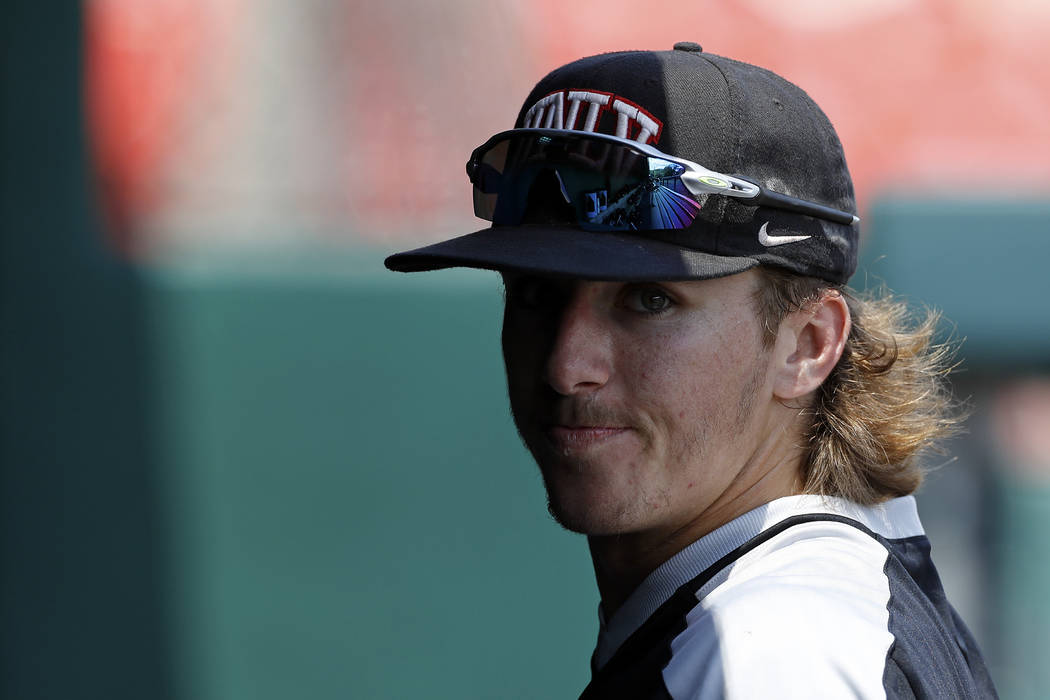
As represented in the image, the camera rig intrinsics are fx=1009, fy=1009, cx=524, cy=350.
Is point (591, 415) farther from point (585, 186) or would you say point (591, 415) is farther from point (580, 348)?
point (585, 186)

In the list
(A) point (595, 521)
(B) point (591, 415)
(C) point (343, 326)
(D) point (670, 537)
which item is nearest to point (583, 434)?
(B) point (591, 415)

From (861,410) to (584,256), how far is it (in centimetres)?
69

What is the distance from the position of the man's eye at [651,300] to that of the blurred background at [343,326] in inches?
89.1

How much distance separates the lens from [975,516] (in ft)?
13.1

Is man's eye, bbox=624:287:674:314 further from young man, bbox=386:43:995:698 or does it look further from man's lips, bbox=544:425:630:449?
man's lips, bbox=544:425:630:449

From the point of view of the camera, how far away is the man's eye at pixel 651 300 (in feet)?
5.19

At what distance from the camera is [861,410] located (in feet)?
6.16

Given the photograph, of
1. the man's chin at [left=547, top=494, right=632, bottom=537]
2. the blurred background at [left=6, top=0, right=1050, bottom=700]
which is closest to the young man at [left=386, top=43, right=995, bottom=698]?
the man's chin at [left=547, top=494, right=632, bottom=537]

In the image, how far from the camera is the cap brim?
1490 millimetres

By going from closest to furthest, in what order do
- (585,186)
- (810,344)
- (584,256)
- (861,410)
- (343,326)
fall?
(584,256), (585,186), (810,344), (861,410), (343,326)

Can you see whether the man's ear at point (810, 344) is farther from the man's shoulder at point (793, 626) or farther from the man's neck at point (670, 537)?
the man's shoulder at point (793, 626)

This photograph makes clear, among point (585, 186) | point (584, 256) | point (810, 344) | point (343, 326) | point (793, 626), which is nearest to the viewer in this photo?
point (793, 626)

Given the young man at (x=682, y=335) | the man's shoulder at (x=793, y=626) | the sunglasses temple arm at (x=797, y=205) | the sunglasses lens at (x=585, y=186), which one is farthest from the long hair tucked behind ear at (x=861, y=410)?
the man's shoulder at (x=793, y=626)

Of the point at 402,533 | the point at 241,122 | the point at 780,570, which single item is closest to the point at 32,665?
the point at 402,533
